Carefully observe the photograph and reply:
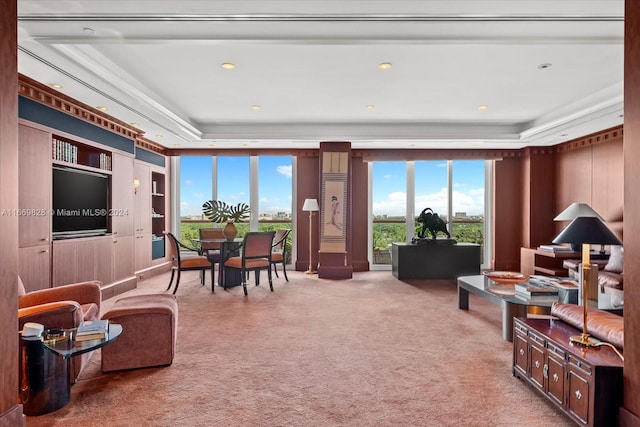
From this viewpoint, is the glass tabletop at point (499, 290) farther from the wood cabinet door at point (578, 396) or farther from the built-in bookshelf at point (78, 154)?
the built-in bookshelf at point (78, 154)

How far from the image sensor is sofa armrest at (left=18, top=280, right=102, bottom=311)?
3.02 meters

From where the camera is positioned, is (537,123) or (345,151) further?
(345,151)

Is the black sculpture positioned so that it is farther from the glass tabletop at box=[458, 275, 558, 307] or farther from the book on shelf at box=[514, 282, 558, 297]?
the book on shelf at box=[514, 282, 558, 297]

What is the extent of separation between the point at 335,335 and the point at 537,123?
16.4 ft

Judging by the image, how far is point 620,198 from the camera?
5598 mm

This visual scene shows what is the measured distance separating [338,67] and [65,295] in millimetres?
3297

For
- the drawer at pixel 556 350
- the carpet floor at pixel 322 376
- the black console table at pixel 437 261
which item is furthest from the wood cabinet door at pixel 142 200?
the drawer at pixel 556 350

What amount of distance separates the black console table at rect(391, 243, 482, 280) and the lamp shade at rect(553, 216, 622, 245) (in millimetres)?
4213

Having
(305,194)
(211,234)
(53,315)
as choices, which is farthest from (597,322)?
(305,194)

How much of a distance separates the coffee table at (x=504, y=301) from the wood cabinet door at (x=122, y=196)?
491 cm

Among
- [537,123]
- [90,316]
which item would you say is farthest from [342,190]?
[90,316]

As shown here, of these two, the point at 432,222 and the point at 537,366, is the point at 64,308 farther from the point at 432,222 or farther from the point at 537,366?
the point at 432,222

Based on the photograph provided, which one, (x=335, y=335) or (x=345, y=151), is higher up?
(x=345, y=151)

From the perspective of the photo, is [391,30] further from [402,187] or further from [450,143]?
[402,187]
